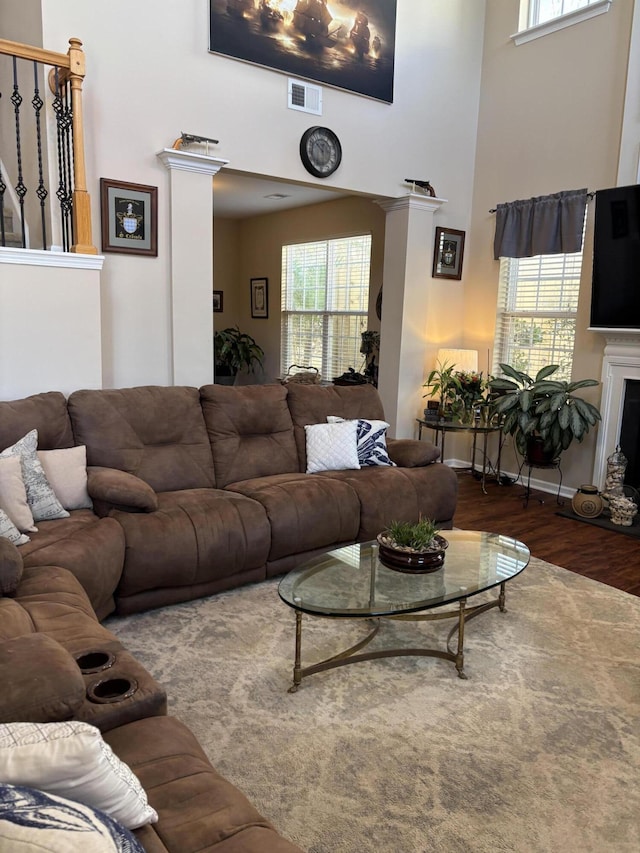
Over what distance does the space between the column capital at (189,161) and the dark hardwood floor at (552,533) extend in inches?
117

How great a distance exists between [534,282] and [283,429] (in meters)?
2.75

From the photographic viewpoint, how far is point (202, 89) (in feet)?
13.7

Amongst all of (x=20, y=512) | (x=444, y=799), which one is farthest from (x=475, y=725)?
(x=20, y=512)

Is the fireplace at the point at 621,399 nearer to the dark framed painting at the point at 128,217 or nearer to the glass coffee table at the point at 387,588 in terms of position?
the glass coffee table at the point at 387,588

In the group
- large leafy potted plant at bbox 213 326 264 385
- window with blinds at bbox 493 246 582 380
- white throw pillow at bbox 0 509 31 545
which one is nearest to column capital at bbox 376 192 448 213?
window with blinds at bbox 493 246 582 380

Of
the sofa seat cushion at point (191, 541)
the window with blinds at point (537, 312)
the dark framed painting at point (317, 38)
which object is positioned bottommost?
the sofa seat cushion at point (191, 541)

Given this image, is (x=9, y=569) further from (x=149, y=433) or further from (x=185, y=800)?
(x=149, y=433)

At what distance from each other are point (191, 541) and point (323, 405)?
5.12 feet

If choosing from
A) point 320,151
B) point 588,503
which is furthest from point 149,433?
point 588,503

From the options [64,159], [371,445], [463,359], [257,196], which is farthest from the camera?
[257,196]

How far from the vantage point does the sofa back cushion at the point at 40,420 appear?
2932mm

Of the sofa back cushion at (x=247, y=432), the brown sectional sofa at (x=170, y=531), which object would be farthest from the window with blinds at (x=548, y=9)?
the sofa back cushion at (x=247, y=432)

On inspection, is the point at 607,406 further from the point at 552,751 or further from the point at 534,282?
the point at 552,751

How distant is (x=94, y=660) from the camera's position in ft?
5.61
